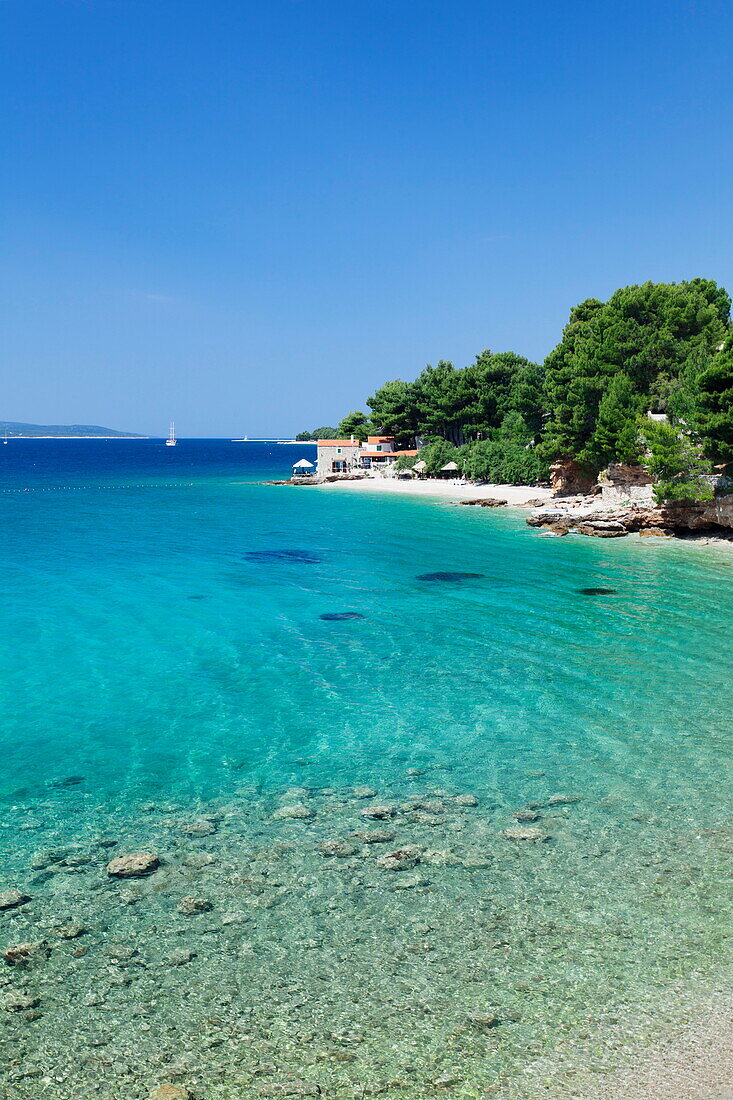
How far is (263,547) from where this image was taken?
4425 cm

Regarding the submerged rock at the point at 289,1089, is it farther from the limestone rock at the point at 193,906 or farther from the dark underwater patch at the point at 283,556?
the dark underwater patch at the point at 283,556

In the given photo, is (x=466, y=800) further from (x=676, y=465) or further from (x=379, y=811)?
(x=676, y=465)

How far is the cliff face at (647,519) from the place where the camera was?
42.1 meters

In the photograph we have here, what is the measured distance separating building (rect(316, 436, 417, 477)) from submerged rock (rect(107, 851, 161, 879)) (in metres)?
102

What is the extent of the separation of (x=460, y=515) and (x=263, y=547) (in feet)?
75.9

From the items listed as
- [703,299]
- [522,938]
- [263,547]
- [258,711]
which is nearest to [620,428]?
[703,299]

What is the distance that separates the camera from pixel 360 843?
10984 millimetres

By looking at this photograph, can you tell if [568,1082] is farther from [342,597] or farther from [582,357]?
[582,357]

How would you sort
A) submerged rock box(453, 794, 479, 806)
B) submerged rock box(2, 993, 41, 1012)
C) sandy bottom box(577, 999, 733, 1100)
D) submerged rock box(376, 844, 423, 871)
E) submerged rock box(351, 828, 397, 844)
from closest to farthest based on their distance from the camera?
1. sandy bottom box(577, 999, 733, 1100)
2. submerged rock box(2, 993, 41, 1012)
3. submerged rock box(376, 844, 423, 871)
4. submerged rock box(351, 828, 397, 844)
5. submerged rock box(453, 794, 479, 806)

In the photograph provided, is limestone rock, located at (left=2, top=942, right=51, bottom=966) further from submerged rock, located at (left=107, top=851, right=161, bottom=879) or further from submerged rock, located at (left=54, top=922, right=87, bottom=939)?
submerged rock, located at (left=107, top=851, right=161, bottom=879)

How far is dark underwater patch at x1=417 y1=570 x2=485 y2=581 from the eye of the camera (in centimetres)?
3359

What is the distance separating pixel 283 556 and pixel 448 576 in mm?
10801

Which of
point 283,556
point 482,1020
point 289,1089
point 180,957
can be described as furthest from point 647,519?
point 289,1089

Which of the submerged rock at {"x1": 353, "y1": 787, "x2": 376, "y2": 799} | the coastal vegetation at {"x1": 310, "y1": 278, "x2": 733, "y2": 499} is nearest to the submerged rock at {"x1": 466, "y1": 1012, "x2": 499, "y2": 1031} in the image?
the submerged rock at {"x1": 353, "y1": 787, "x2": 376, "y2": 799}
